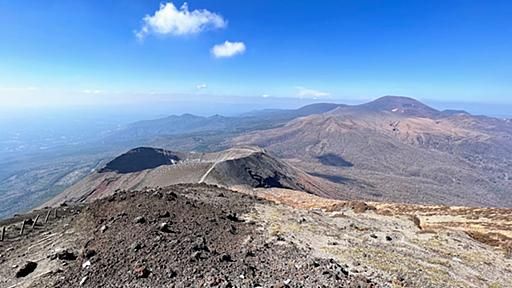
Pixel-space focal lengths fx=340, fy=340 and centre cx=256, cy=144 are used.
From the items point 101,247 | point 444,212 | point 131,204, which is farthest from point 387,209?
point 101,247

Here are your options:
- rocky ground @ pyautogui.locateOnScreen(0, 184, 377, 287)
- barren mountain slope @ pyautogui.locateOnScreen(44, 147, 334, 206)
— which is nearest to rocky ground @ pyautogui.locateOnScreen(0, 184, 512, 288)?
rocky ground @ pyautogui.locateOnScreen(0, 184, 377, 287)

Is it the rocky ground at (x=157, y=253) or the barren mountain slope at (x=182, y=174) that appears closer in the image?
the rocky ground at (x=157, y=253)

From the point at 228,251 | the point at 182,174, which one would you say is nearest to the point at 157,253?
the point at 228,251

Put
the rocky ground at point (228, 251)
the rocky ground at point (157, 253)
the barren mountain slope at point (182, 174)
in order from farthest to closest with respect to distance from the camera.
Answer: the barren mountain slope at point (182, 174)
the rocky ground at point (228, 251)
the rocky ground at point (157, 253)

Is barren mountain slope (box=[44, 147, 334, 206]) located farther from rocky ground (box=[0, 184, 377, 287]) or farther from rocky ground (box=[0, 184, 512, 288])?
rocky ground (box=[0, 184, 377, 287])

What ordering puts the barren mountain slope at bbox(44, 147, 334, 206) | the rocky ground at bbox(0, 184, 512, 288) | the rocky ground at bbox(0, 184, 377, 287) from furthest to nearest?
the barren mountain slope at bbox(44, 147, 334, 206) < the rocky ground at bbox(0, 184, 512, 288) < the rocky ground at bbox(0, 184, 377, 287)

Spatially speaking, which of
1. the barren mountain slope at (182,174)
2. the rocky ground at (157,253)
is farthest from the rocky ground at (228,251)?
the barren mountain slope at (182,174)

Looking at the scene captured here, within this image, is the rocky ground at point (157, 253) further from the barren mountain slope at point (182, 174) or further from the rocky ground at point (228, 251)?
the barren mountain slope at point (182, 174)

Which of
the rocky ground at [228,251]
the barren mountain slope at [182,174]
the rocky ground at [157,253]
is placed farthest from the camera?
the barren mountain slope at [182,174]
